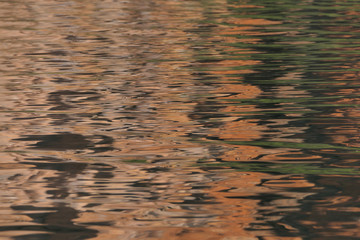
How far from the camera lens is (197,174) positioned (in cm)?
336

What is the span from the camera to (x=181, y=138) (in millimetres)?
4027

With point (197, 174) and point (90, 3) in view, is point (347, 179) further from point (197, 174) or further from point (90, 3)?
point (90, 3)

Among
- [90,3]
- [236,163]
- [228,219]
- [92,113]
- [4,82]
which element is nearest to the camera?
[228,219]

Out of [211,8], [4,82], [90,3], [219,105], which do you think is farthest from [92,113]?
[90,3]

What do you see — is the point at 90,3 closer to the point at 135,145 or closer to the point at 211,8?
the point at 211,8

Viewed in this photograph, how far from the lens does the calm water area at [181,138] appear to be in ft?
9.13

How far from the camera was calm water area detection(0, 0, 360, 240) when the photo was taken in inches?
110

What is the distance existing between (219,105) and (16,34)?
4937 mm

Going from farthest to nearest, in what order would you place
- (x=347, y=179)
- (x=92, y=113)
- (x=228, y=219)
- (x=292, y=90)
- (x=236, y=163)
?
(x=292, y=90), (x=92, y=113), (x=236, y=163), (x=347, y=179), (x=228, y=219)

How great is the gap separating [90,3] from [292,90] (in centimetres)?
967

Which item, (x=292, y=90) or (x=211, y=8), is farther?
(x=211, y=8)

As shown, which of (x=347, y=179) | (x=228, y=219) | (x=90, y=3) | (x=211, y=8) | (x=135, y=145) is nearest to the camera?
(x=228, y=219)

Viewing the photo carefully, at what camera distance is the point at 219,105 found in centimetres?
494

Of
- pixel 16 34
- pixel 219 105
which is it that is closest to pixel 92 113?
pixel 219 105
